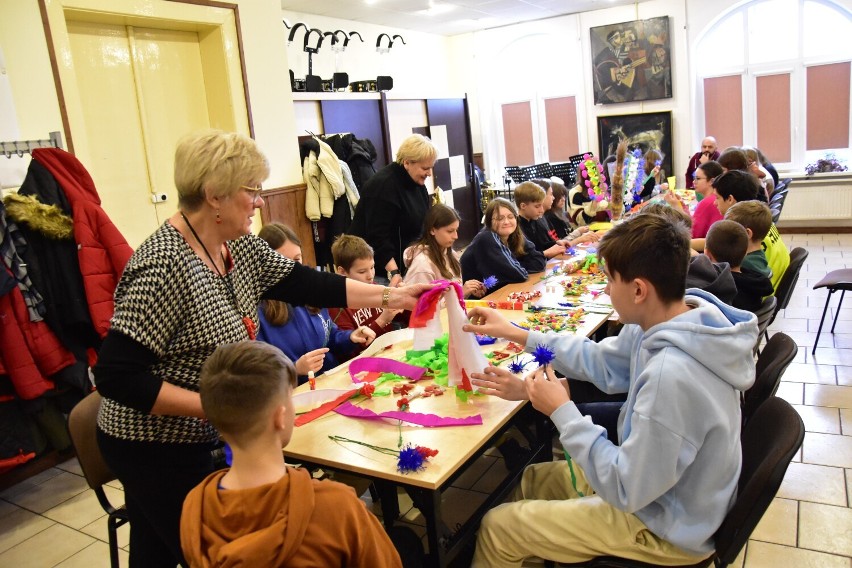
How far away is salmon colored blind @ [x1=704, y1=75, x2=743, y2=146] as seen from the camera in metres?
9.13

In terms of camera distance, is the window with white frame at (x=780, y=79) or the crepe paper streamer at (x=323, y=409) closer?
the crepe paper streamer at (x=323, y=409)

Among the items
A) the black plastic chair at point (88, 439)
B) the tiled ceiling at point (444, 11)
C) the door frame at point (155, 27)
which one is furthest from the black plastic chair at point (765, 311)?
the tiled ceiling at point (444, 11)

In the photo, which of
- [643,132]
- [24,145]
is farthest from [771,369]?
[643,132]

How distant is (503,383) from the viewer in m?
1.92

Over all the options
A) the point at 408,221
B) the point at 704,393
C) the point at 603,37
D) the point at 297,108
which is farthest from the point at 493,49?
the point at 704,393

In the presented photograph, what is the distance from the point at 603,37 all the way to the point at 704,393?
356 inches

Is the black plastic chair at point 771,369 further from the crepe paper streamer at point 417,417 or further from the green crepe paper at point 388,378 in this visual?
the green crepe paper at point 388,378

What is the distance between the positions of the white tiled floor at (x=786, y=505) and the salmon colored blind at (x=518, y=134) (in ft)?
22.8

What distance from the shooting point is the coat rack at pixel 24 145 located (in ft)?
10.0

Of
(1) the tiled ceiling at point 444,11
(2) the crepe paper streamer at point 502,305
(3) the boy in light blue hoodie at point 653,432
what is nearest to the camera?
(3) the boy in light blue hoodie at point 653,432

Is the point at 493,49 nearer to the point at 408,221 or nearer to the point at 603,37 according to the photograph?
the point at 603,37

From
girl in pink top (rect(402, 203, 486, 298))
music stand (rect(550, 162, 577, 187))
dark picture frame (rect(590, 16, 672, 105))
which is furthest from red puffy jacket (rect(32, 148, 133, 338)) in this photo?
dark picture frame (rect(590, 16, 672, 105))

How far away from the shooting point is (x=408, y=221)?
13.6 ft

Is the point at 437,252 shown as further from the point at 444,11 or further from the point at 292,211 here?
the point at 444,11
